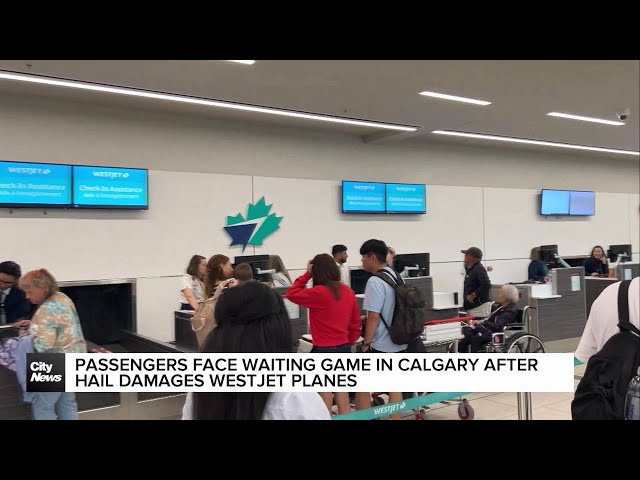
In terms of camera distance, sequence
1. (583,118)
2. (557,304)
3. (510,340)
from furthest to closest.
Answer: (583,118) → (557,304) → (510,340)

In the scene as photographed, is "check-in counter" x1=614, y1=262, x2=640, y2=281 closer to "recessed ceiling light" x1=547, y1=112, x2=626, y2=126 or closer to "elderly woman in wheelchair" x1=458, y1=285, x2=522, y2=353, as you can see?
"recessed ceiling light" x1=547, y1=112, x2=626, y2=126

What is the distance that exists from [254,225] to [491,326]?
10.8 ft

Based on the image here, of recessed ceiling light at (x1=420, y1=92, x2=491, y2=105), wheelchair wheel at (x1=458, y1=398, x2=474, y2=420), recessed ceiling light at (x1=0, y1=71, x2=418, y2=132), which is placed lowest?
wheelchair wheel at (x1=458, y1=398, x2=474, y2=420)

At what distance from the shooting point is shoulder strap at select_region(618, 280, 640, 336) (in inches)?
67.2

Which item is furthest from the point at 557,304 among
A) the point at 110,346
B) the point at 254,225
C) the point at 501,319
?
the point at 110,346

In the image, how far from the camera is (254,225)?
6.79 meters

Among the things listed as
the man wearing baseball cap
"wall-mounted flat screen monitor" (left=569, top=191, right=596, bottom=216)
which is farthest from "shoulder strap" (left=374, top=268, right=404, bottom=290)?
"wall-mounted flat screen monitor" (left=569, top=191, right=596, bottom=216)

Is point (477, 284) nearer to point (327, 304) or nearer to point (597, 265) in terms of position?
point (327, 304)

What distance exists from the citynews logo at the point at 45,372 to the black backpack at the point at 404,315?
186cm

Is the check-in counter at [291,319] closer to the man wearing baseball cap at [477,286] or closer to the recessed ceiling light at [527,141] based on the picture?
the man wearing baseball cap at [477,286]

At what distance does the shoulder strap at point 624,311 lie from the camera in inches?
67.2

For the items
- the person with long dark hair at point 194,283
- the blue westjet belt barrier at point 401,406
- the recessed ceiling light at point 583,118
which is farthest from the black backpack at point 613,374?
the recessed ceiling light at point 583,118

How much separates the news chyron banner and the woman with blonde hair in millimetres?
49
